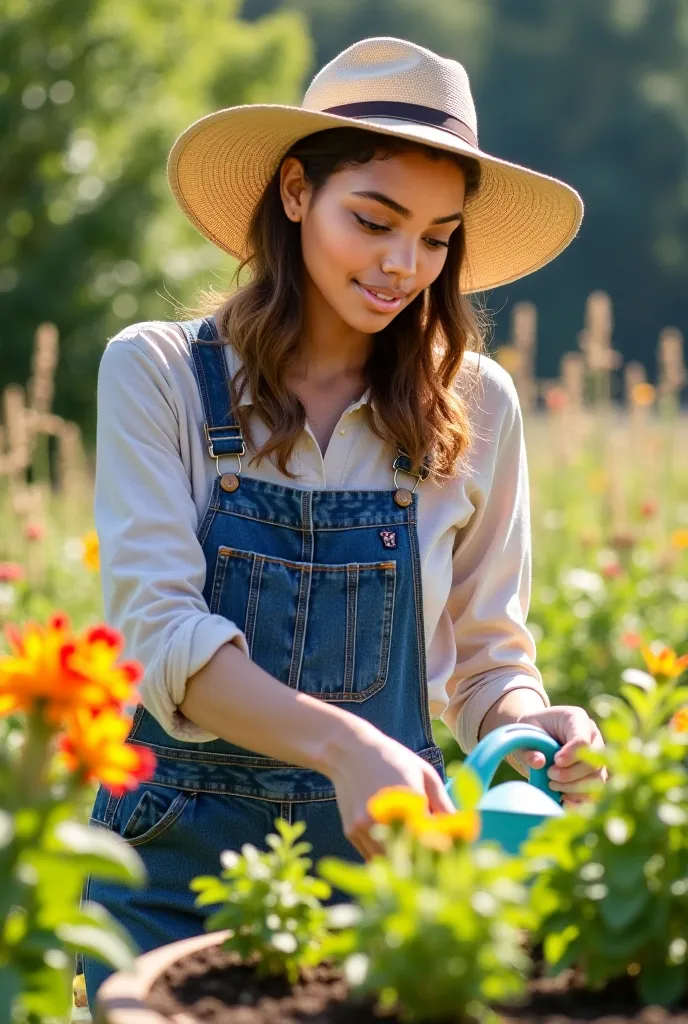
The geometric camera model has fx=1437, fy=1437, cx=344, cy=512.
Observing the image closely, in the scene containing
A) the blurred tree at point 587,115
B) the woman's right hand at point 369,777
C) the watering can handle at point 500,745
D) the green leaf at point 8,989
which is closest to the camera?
the green leaf at point 8,989

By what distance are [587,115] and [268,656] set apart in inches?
1694

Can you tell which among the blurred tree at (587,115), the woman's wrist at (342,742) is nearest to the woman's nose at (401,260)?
the woman's wrist at (342,742)

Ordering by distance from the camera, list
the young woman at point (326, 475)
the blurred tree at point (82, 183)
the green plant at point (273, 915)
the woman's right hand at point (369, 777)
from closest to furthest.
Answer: the green plant at point (273, 915) < the woman's right hand at point (369, 777) < the young woman at point (326, 475) < the blurred tree at point (82, 183)

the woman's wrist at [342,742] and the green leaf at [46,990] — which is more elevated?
the woman's wrist at [342,742]

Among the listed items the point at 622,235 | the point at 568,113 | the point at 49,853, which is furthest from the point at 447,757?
the point at 568,113

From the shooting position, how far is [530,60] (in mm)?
43594

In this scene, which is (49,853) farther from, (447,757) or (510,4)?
(510,4)

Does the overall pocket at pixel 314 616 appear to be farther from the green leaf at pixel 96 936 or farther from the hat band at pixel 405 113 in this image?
the green leaf at pixel 96 936

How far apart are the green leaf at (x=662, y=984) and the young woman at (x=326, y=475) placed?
50 cm

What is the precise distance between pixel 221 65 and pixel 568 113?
28.3m

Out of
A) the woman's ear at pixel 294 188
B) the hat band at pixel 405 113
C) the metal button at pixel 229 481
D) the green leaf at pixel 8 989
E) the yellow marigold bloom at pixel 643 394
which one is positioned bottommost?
the green leaf at pixel 8 989

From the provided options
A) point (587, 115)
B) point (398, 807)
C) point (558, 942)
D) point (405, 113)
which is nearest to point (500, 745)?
point (558, 942)

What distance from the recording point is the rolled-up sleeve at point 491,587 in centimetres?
211

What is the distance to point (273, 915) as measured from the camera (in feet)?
4.07
